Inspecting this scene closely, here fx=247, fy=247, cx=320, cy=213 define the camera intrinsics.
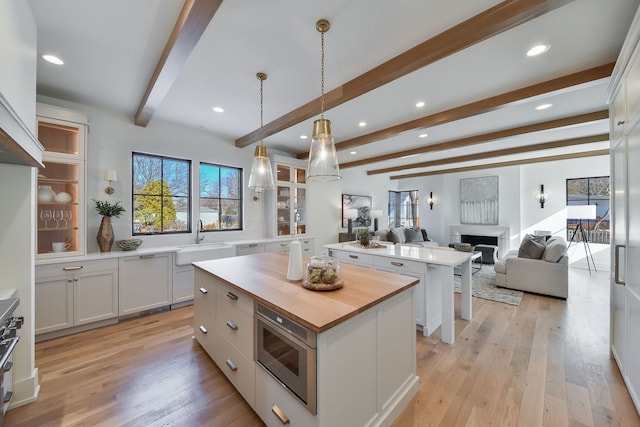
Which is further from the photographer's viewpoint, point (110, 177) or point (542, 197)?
point (542, 197)

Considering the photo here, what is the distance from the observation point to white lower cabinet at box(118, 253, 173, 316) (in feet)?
10.1

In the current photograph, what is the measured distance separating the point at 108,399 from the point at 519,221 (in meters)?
8.68

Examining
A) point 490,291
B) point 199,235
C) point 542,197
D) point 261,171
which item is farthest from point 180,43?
point 542,197

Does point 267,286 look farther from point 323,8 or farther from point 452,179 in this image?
point 452,179

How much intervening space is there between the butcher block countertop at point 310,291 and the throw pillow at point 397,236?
4.62 m

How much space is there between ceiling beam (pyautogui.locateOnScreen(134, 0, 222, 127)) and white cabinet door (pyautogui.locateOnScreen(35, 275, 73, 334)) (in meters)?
2.18

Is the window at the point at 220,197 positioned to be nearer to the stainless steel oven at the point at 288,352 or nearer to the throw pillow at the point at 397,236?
the stainless steel oven at the point at 288,352

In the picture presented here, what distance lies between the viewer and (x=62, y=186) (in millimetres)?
2955

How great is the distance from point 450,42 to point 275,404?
270cm

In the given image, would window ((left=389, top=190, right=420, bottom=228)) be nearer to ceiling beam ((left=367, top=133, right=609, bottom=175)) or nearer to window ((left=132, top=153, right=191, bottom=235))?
ceiling beam ((left=367, top=133, right=609, bottom=175))

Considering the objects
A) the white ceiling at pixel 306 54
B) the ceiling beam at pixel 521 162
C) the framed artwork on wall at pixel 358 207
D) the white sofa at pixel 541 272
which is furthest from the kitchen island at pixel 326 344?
the ceiling beam at pixel 521 162

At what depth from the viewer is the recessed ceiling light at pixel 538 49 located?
6.53 ft

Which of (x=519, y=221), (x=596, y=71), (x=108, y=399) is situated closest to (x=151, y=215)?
(x=108, y=399)

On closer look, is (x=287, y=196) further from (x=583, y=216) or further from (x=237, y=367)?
(x=583, y=216)
